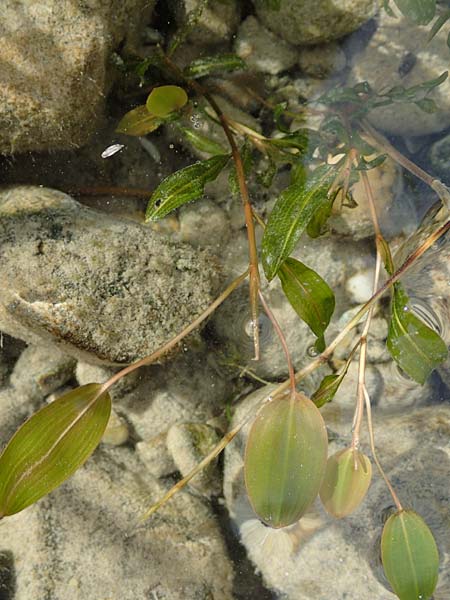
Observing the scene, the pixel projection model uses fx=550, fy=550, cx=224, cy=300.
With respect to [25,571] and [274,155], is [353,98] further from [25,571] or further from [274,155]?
[25,571]

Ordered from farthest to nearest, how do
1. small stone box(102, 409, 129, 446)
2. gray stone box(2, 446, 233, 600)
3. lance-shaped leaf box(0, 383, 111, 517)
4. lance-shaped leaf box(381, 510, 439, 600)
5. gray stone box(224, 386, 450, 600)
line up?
small stone box(102, 409, 129, 446) → gray stone box(224, 386, 450, 600) → gray stone box(2, 446, 233, 600) → lance-shaped leaf box(381, 510, 439, 600) → lance-shaped leaf box(0, 383, 111, 517)

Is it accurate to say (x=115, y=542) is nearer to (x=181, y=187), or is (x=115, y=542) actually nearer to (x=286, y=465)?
(x=286, y=465)

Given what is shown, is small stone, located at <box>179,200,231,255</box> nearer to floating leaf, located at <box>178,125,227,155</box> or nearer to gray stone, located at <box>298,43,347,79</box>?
floating leaf, located at <box>178,125,227,155</box>

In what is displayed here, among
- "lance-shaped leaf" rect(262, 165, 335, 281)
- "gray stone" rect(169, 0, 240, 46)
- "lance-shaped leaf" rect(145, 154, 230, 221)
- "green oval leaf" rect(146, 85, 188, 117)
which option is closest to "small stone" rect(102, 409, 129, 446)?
"lance-shaped leaf" rect(145, 154, 230, 221)

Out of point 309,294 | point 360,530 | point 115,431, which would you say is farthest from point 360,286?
point 115,431

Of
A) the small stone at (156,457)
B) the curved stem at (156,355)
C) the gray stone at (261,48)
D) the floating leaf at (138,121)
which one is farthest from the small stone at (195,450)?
the gray stone at (261,48)

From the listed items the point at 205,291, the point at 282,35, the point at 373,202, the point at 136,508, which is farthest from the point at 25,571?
the point at 282,35
